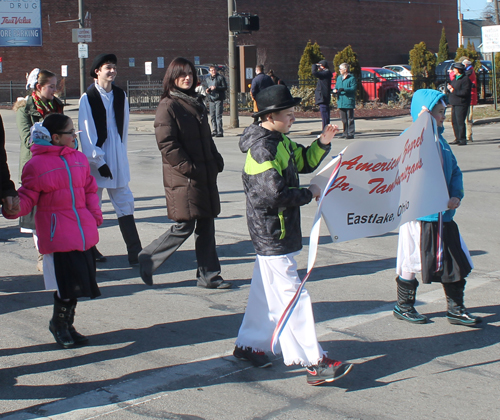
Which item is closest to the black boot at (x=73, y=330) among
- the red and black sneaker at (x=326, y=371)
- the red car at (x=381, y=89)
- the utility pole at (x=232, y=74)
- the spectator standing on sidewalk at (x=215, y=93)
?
the red and black sneaker at (x=326, y=371)

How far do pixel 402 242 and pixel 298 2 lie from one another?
4959 cm

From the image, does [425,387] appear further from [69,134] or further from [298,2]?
[298,2]

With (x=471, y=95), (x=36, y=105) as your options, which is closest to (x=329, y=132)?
(x=36, y=105)

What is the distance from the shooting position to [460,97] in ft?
50.4

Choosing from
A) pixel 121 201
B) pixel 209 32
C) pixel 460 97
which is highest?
pixel 209 32

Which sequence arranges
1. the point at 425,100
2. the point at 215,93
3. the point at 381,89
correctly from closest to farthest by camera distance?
the point at 425,100, the point at 215,93, the point at 381,89

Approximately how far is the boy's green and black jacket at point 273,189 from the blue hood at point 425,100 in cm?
113

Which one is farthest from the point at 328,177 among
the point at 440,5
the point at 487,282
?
the point at 440,5

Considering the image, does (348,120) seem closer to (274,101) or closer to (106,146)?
(106,146)

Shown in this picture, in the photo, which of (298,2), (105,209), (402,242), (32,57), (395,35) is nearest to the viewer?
(402,242)

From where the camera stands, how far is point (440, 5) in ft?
200

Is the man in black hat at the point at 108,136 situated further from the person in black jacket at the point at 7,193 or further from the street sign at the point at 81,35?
the street sign at the point at 81,35

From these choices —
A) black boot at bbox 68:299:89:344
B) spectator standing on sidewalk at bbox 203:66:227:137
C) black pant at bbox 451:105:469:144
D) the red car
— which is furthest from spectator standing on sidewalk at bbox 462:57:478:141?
black boot at bbox 68:299:89:344

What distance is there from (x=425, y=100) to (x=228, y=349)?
7.27 feet
